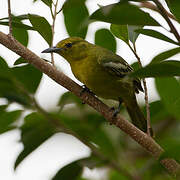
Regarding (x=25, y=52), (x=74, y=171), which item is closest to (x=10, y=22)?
(x=25, y=52)

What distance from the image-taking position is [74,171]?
7.15ft

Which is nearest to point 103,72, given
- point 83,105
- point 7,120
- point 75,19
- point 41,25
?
point 83,105

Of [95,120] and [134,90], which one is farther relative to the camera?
[134,90]

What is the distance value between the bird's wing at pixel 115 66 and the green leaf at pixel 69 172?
1471mm

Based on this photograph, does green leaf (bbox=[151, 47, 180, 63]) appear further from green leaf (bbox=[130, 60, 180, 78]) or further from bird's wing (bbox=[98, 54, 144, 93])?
bird's wing (bbox=[98, 54, 144, 93])

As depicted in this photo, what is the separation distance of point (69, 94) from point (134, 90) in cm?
128

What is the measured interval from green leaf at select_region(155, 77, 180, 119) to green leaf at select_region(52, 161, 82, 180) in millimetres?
596

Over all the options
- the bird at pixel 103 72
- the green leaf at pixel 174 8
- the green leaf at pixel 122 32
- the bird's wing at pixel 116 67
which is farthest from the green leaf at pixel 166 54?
the bird's wing at pixel 116 67

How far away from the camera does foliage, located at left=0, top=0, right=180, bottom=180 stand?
5.43 feet

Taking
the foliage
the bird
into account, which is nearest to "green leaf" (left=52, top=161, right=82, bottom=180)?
the foliage

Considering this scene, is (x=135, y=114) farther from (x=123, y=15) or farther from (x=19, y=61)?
(x=123, y=15)

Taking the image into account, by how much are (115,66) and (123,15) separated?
200 centimetres

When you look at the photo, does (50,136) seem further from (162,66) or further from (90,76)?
(90,76)

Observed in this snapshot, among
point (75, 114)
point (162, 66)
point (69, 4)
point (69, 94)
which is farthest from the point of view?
point (75, 114)
